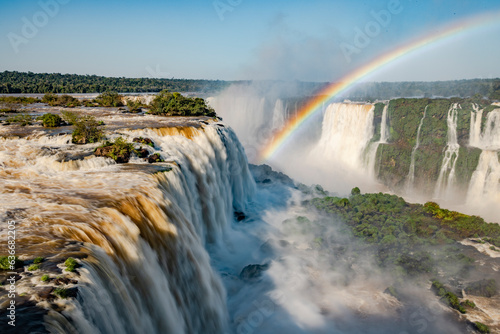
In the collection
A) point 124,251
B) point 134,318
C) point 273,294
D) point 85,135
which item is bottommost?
point 273,294

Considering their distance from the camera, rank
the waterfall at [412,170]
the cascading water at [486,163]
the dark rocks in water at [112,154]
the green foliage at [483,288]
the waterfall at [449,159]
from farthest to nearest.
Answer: the waterfall at [412,170], the waterfall at [449,159], the cascading water at [486,163], the dark rocks in water at [112,154], the green foliage at [483,288]

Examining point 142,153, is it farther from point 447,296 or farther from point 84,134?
point 447,296

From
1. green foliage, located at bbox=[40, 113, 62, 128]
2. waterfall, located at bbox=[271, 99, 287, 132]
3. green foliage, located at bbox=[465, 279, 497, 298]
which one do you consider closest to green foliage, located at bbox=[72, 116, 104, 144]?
green foliage, located at bbox=[40, 113, 62, 128]

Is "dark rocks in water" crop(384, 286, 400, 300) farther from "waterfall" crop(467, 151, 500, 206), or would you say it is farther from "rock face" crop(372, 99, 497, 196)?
"rock face" crop(372, 99, 497, 196)

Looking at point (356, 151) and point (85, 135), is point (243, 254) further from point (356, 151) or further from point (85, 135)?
point (356, 151)

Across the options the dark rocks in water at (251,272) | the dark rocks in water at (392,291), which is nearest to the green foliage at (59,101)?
the dark rocks in water at (251,272)

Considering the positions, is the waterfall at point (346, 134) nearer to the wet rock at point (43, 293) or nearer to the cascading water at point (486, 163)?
the cascading water at point (486, 163)

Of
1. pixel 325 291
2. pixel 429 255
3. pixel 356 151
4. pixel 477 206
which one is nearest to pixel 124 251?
pixel 325 291
